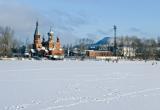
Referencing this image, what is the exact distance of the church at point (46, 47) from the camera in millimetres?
128250

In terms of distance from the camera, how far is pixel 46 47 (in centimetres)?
13100

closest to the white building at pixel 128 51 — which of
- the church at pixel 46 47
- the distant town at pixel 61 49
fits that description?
the distant town at pixel 61 49

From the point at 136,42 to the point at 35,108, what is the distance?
147 m

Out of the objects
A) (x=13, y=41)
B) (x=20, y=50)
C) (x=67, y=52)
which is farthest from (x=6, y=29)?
(x=67, y=52)

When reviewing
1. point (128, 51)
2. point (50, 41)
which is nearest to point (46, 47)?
point (50, 41)

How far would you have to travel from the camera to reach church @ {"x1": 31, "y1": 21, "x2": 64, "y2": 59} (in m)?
128

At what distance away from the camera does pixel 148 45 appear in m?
149

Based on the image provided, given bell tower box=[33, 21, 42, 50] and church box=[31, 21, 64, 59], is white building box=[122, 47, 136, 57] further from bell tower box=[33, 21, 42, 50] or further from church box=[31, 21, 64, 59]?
bell tower box=[33, 21, 42, 50]

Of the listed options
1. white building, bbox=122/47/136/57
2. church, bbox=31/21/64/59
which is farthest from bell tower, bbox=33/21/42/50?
white building, bbox=122/47/136/57

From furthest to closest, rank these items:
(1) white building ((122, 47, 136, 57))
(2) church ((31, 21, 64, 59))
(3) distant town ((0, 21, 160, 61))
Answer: (1) white building ((122, 47, 136, 57))
(2) church ((31, 21, 64, 59))
(3) distant town ((0, 21, 160, 61))

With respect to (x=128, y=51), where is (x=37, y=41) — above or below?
above

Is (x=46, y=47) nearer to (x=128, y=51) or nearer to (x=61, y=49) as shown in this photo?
(x=61, y=49)

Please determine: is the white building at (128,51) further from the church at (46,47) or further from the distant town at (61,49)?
the church at (46,47)

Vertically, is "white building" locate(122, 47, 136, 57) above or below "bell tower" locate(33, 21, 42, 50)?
below
